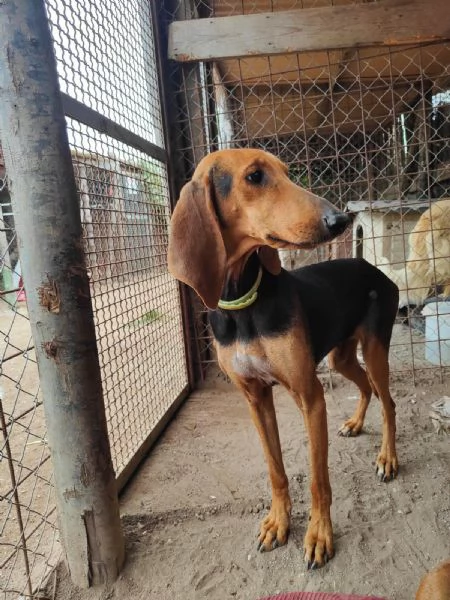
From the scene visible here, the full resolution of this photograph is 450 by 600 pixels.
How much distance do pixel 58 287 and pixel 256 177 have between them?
96 cm

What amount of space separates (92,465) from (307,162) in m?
2.95

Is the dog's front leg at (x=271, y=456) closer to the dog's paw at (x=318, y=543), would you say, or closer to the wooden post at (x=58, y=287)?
the dog's paw at (x=318, y=543)

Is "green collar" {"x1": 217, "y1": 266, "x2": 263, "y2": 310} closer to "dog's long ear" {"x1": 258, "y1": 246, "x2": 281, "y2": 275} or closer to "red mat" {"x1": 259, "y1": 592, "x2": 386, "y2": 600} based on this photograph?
"dog's long ear" {"x1": 258, "y1": 246, "x2": 281, "y2": 275}

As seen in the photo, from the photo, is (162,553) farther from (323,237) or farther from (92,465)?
(323,237)

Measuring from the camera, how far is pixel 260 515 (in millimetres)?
2498

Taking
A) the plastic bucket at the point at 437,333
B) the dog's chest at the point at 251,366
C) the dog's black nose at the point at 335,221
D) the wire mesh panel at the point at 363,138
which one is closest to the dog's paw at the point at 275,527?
the dog's chest at the point at 251,366

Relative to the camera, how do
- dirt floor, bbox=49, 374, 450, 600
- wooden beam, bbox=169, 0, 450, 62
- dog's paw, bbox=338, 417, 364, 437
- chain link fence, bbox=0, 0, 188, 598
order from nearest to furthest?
dirt floor, bbox=49, 374, 450, 600, chain link fence, bbox=0, 0, 188, 598, dog's paw, bbox=338, 417, 364, 437, wooden beam, bbox=169, 0, 450, 62

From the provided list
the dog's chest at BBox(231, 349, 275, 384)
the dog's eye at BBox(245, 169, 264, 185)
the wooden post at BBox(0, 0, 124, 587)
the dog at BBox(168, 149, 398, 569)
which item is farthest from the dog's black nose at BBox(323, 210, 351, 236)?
the wooden post at BBox(0, 0, 124, 587)

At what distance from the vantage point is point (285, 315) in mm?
2133

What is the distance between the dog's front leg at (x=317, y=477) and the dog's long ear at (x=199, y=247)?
2.29ft

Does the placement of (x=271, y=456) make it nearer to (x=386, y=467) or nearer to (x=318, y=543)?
(x=318, y=543)

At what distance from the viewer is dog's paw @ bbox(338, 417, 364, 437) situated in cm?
331

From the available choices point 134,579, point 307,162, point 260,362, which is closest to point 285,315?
point 260,362

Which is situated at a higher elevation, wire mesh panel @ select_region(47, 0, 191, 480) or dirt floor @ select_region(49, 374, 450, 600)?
wire mesh panel @ select_region(47, 0, 191, 480)
